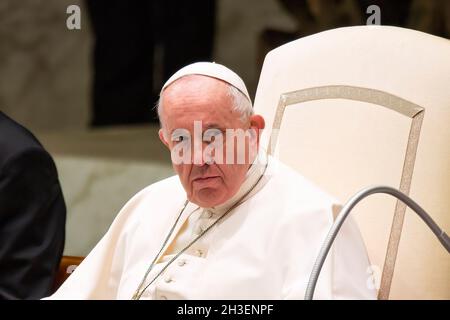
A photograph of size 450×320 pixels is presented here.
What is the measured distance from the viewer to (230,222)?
3043 millimetres

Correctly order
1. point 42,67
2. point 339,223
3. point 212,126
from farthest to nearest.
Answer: point 42,67
point 212,126
point 339,223

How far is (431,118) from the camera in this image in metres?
3.12

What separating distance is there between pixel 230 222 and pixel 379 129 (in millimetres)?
562

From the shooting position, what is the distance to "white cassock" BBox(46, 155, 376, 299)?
2.80 meters

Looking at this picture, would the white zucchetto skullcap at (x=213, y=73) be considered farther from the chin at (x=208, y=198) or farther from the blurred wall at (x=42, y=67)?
the blurred wall at (x=42, y=67)

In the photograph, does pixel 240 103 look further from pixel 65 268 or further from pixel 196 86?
pixel 65 268

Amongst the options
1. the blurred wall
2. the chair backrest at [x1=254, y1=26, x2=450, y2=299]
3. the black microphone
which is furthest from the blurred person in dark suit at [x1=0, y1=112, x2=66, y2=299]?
the blurred wall

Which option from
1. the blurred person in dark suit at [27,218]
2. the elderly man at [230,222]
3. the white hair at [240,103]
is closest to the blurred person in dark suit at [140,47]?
the blurred person in dark suit at [27,218]

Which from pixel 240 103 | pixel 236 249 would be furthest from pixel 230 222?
pixel 240 103

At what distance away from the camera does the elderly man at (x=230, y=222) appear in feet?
9.23

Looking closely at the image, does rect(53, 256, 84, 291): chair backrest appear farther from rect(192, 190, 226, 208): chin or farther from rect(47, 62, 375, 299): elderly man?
rect(192, 190, 226, 208): chin

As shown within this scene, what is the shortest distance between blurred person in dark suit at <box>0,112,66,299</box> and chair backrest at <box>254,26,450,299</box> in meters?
0.87

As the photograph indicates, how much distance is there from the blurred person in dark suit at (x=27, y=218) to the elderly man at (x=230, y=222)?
59 cm
